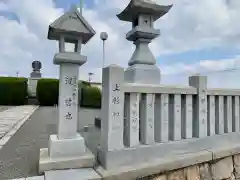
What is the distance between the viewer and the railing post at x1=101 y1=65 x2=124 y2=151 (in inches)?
83.3

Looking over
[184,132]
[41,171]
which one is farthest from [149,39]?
[41,171]

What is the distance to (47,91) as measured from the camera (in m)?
12.1

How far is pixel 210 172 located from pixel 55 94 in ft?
35.4

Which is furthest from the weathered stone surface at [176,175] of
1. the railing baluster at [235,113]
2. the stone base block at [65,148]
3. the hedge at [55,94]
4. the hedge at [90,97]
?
the hedge at [90,97]

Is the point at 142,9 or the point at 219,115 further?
the point at 142,9

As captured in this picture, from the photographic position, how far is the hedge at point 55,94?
1204cm

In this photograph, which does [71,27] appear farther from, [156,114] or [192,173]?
[192,173]

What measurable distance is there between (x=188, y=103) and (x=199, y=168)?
82cm

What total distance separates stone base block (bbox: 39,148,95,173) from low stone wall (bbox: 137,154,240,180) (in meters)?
0.61

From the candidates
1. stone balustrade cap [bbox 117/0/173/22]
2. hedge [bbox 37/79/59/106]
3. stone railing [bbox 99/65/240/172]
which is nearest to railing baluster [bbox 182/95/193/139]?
stone railing [bbox 99/65/240/172]

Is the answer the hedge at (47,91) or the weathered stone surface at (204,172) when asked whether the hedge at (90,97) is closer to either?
the hedge at (47,91)

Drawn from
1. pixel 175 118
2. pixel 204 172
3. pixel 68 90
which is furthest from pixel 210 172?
pixel 68 90

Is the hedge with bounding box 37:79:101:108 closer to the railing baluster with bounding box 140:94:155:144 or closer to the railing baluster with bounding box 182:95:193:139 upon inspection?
the railing baluster with bounding box 182:95:193:139

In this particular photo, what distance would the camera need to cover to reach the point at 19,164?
2420 millimetres
